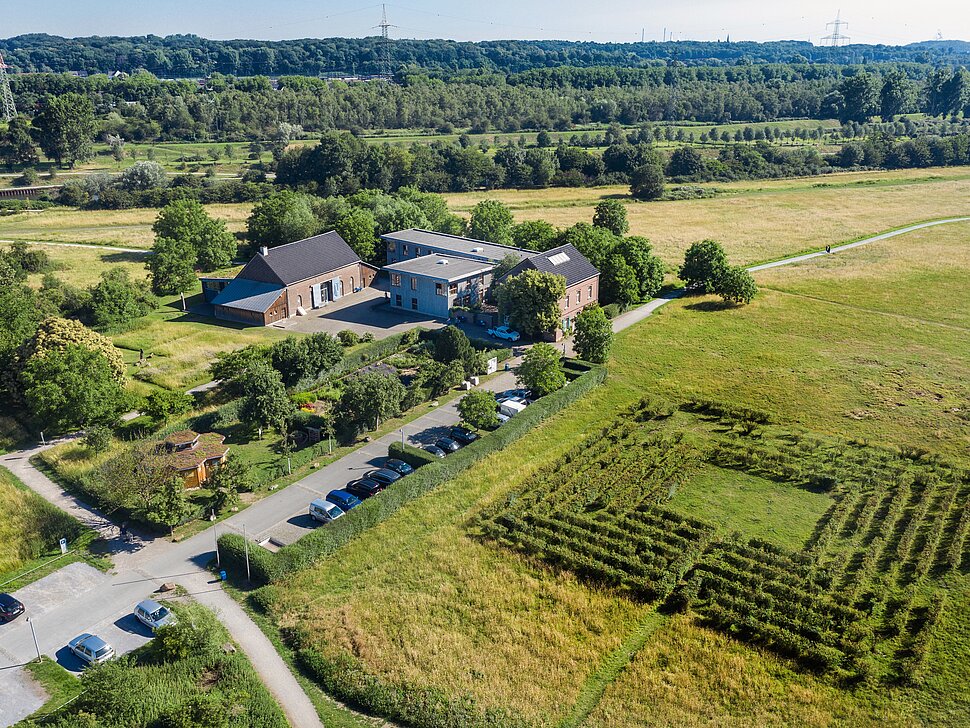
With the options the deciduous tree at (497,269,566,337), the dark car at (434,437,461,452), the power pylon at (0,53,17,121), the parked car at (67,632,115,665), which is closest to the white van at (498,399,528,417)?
the dark car at (434,437,461,452)

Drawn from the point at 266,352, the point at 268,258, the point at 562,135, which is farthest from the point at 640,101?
the point at 266,352

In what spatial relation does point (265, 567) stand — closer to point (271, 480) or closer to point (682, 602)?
point (271, 480)

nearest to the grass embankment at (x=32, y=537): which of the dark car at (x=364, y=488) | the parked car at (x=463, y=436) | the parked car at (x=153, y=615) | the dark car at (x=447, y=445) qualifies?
the parked car at (x=153, y=615)

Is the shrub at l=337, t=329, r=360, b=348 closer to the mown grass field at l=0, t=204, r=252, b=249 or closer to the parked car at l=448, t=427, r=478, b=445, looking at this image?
the parked car at l=448, t=427, r=478, b=445

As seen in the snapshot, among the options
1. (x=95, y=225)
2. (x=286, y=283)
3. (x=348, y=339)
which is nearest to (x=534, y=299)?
(x=348, y=339)

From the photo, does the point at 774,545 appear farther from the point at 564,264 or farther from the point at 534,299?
the point at 564,264

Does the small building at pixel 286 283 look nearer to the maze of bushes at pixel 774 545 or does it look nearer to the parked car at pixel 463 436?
the parked car at pixel 463 436
